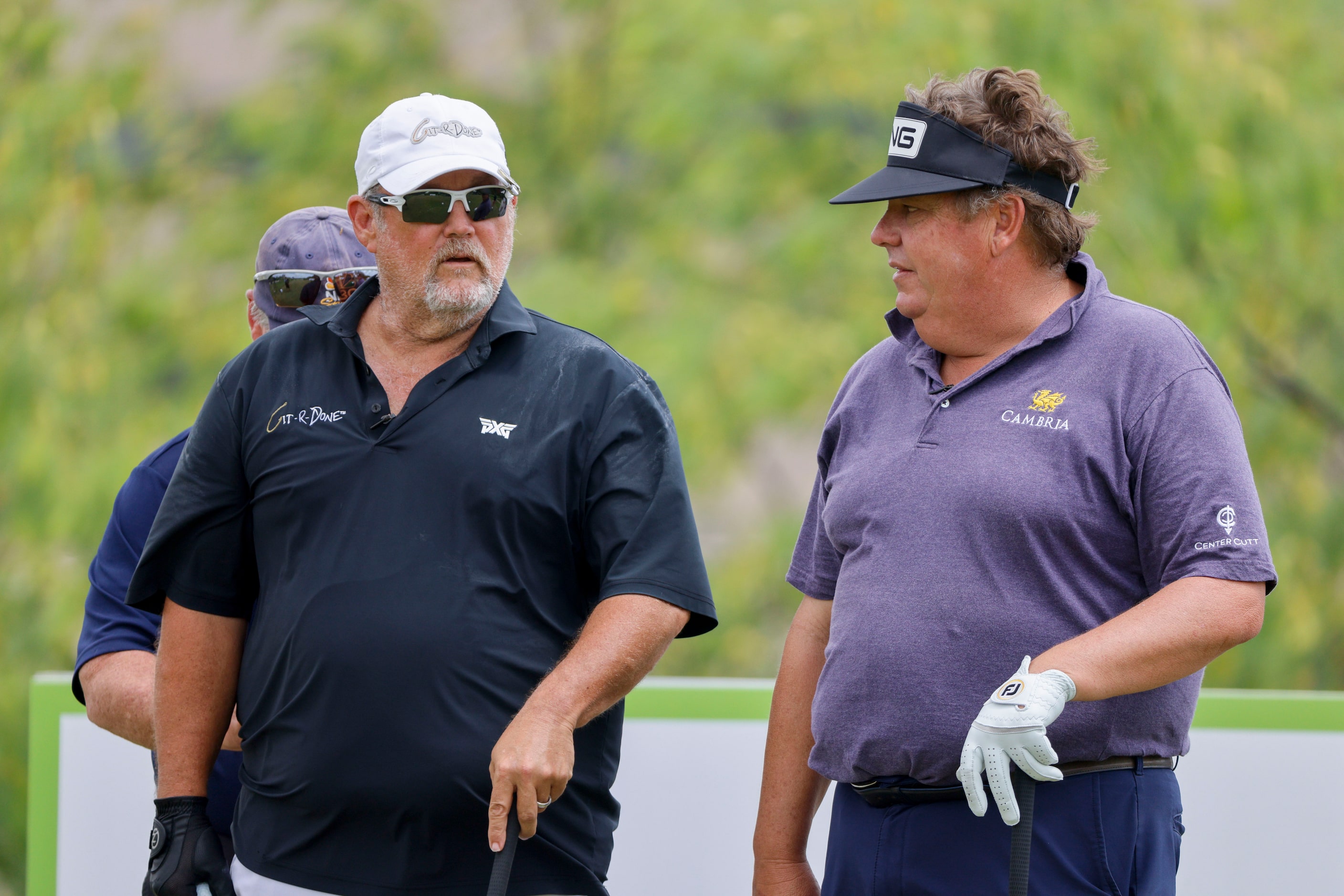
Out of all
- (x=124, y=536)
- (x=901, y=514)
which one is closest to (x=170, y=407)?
(x=124, y=536)

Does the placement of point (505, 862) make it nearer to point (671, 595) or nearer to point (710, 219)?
point (671, 595)

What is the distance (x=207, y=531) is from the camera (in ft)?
7.60

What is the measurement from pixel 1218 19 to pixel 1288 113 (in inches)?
25.9

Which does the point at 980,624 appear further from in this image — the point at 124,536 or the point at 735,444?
the point at 735,444

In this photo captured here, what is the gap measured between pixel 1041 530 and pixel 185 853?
1.50 metres

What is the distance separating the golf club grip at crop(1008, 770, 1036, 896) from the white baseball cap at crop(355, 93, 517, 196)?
1.28 meters

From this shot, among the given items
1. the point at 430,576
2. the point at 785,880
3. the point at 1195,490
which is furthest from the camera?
the point at 785,880

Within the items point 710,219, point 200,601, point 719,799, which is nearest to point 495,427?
point 200,601

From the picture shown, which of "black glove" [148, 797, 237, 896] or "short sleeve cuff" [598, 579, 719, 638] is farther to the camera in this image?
"black glove" [148, 797, 237, 896]

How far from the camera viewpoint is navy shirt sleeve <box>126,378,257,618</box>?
91.0 inches

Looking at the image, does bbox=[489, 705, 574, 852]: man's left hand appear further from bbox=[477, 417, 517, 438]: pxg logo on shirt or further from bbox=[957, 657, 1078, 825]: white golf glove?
bbox=[957, 657, 1078, 825]: white golf glove

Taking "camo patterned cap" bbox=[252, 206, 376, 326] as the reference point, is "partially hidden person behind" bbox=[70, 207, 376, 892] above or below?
below

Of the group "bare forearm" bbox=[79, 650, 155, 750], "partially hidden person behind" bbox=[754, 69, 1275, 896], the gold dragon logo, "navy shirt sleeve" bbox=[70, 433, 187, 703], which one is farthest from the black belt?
"navy shirt sleeve" bbox=[70, 433, 187, 703]

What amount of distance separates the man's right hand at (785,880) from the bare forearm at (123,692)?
3.72ft
